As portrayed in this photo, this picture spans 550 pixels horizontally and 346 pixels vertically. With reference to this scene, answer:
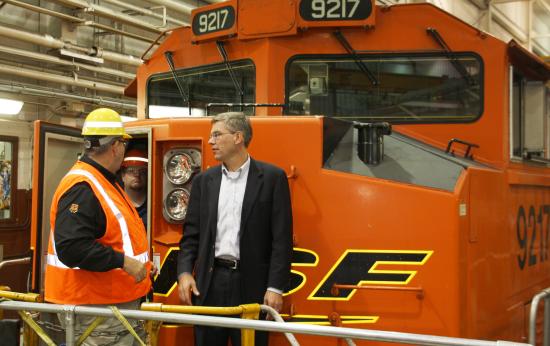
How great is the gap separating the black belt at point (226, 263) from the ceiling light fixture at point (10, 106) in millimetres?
5276

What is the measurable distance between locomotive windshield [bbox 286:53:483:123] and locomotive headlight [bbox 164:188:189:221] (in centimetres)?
114

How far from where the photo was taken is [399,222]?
312 cm

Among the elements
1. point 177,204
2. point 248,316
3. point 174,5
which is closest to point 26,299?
point 177,204

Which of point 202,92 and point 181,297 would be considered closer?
point 181,297

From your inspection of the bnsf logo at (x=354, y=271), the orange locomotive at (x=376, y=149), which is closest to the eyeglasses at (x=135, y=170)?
the orange locomotive at (x=376, y=149)

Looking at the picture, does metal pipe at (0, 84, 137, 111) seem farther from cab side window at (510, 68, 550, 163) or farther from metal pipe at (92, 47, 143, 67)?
cab side window at (510, 68, 550, 163)

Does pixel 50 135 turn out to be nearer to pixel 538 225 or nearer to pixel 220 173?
pixel 220 173

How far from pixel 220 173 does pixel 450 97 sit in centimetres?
172

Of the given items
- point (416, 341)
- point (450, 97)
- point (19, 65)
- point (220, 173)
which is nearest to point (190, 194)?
point (220, 173)

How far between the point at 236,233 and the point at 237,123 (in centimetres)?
52

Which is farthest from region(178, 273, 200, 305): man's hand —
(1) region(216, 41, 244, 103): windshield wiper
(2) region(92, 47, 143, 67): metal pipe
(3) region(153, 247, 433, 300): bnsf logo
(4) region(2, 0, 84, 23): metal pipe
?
(2) region(92, 47, 143, 67): metal pipe

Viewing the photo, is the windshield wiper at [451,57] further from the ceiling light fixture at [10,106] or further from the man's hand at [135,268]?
the ceiling light fixture at [10,106]

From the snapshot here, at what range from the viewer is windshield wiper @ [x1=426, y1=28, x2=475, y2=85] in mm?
4101

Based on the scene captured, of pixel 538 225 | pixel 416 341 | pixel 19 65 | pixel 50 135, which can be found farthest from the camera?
pixel 19 65
